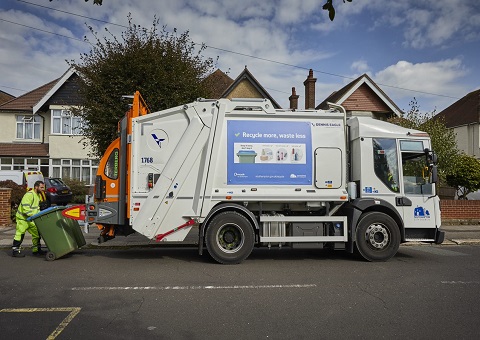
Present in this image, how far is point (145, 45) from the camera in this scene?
10.9 meters

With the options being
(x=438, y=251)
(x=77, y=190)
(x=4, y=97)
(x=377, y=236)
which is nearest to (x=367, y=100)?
(x=438, y=251)

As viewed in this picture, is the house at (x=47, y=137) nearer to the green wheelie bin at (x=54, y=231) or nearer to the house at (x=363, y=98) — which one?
the house at (x=363, y=98)

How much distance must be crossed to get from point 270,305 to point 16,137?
2546 centimetres

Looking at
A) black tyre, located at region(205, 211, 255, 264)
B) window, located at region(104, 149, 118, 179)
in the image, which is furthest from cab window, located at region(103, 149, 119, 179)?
black tyre, located at region(205, 211, 255, 264)

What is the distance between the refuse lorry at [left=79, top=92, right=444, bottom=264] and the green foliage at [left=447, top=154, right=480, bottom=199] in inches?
332

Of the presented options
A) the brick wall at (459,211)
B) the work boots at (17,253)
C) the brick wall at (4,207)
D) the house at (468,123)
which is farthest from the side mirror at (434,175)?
the house at (468,123)

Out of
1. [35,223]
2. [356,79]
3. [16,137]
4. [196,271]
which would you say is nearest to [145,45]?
[35,223]

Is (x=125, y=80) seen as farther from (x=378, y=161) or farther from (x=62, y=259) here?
(x=378, y=161)

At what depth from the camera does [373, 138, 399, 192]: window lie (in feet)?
25.1

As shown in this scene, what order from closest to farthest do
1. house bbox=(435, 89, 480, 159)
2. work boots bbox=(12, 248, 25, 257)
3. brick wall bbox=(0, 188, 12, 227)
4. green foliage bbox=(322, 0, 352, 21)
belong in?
green foliage bbox=(322, 0, 352, 21)
work boots bbox=(12, 248, 25, 257)
brick wall bbox=(0, 188, 12, 227)
house bbox=(435, 89, 480, 159)

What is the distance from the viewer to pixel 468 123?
31.6 meters

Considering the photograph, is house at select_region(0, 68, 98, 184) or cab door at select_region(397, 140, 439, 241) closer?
cab door at select_region(397, 140, 439, 241)

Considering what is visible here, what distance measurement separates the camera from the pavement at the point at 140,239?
9438 millimetres

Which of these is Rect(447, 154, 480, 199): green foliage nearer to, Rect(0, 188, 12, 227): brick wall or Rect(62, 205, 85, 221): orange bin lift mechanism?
Rect(62, 205, 85, 221): orange bin lift mechanism
